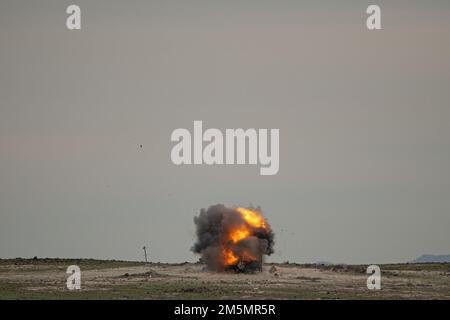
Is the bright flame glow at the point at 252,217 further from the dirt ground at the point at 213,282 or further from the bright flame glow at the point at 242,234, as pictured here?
the dirt ground at the point at 213,282

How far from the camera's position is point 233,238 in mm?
101688

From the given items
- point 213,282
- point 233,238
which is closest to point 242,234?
point 233,238

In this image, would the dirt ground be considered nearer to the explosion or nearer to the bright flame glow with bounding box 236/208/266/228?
the explosion

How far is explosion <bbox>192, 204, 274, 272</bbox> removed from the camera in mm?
101688

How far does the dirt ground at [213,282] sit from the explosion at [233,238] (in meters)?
1.29

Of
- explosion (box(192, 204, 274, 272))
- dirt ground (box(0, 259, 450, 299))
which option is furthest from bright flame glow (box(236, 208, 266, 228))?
dirt ground (box(0, 259, 450, 299))

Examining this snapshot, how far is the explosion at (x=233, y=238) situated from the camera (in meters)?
102

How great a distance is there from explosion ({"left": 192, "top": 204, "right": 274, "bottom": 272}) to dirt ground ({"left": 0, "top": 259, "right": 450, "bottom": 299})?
4.22 ft

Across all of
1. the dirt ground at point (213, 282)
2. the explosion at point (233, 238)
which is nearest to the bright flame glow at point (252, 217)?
the explosion at point (233, 238)

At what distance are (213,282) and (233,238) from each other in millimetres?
6247
